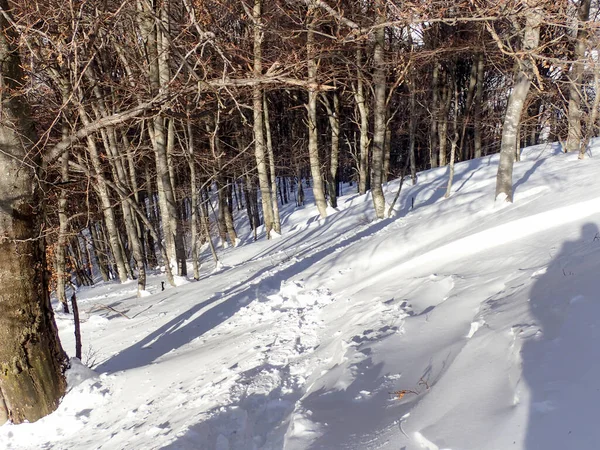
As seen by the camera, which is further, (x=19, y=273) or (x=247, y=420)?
(x=19, y=273)

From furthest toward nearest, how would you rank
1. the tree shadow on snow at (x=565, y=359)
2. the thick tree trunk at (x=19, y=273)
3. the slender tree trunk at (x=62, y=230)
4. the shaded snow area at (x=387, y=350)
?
1. the slender tree trunk at (x=62, y=230)
2. the thick tree trunk at (x=19, y=273)
3. the shaded snow area at (x=387, y=350)
4. the tree shadow on snow at (x=565, y=359)

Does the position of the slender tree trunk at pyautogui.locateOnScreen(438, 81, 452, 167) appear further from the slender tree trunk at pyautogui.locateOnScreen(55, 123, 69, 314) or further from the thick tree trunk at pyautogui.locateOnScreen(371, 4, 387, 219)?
the slender tree trunk at pyautogui.locateOnScreen(55, 123, 69, 314)

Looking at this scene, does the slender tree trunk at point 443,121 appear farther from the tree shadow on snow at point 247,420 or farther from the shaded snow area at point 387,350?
the tree shadow on snow at point 247,420

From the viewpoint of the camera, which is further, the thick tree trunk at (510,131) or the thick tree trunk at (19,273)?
the thick tree trunk at (510,131)

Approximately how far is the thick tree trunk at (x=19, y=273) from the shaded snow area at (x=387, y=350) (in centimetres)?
30

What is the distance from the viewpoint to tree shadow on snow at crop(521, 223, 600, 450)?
213 cm

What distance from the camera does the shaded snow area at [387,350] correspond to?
8.43 ft

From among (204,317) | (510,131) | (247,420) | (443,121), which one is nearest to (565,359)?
(247,420)

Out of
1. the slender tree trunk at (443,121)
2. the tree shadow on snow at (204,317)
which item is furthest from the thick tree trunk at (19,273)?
the slender tree trunk at (443,121)

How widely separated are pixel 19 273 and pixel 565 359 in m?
4.58

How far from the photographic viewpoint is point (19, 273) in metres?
4.22

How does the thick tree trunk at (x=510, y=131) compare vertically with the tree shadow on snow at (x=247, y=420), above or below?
above

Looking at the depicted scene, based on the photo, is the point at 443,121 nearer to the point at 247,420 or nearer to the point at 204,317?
the point at 204,317

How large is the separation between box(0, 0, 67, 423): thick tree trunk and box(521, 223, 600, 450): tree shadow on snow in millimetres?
4291
